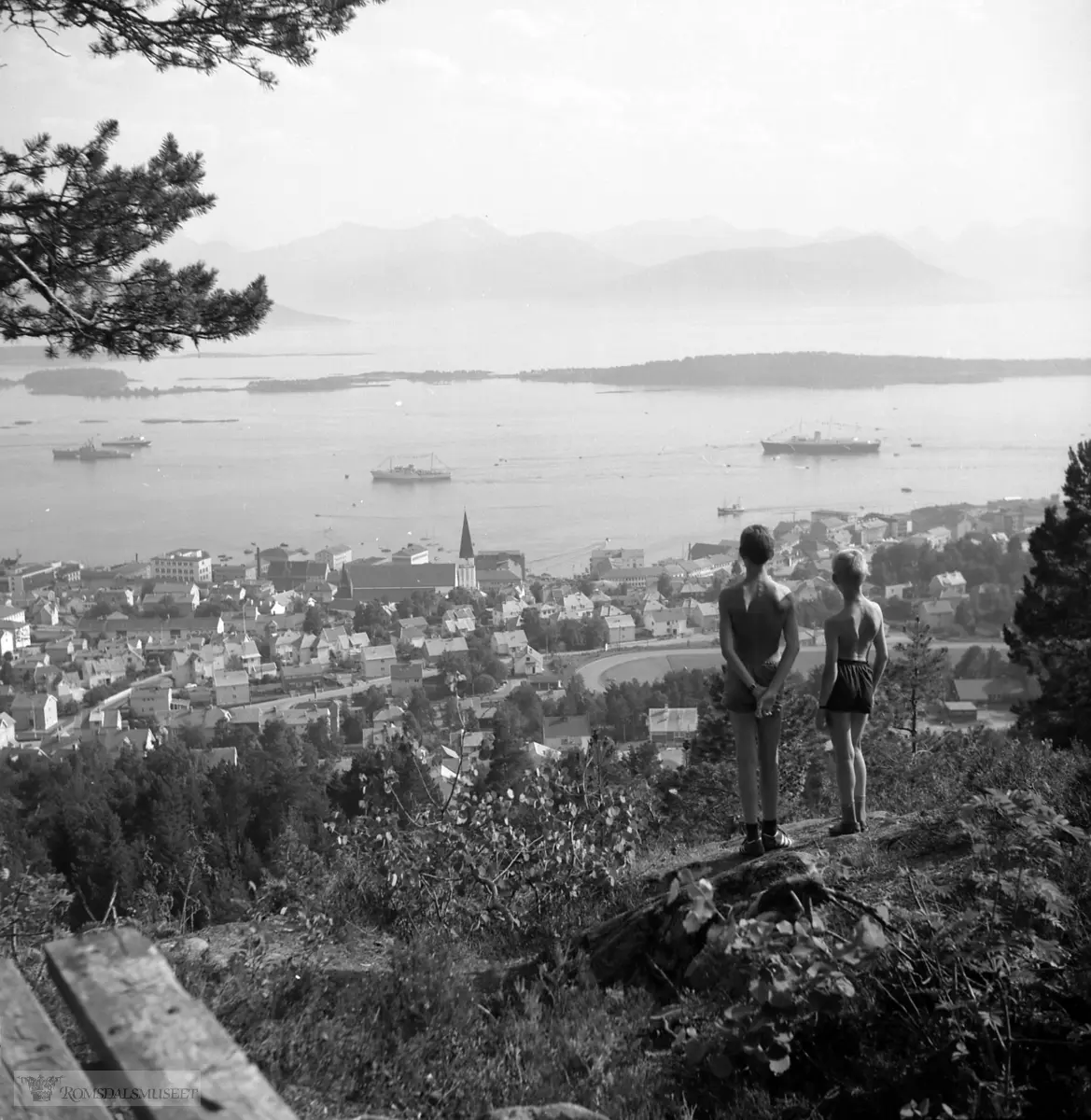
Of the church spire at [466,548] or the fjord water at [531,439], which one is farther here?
the fjord water at [531,439]

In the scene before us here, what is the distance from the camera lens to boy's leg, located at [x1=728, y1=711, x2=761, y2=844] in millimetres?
4016

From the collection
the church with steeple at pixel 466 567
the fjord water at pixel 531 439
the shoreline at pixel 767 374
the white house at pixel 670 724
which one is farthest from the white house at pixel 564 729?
the shoreline at pixel 767 374

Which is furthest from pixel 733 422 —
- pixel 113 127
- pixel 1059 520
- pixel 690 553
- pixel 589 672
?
pixel 113 127

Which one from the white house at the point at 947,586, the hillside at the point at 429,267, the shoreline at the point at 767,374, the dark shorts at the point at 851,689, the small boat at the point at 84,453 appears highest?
the hillside at the point at 429,267

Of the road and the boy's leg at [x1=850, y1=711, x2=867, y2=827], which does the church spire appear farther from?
the boy's leg at [x1=850, y1=711, x2=867, y2=827]

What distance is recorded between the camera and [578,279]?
224 feet

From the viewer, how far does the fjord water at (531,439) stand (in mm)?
36875

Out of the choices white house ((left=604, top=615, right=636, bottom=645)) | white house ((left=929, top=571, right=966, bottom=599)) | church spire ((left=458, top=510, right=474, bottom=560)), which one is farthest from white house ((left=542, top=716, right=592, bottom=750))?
church spire ((left=458, top=510, right=474, bottom=560))

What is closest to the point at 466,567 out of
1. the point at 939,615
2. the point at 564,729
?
the point at 939,615

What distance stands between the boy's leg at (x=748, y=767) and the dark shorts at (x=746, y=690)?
32mm

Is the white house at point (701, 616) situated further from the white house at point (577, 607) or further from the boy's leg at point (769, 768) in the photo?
the boy's leg at point (769, 768)

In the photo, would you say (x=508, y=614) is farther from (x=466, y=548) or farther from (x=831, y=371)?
(x=831, y=371)

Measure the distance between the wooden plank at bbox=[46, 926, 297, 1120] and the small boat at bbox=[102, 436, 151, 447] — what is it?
1750 inches

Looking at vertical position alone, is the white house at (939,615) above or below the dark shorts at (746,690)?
below
